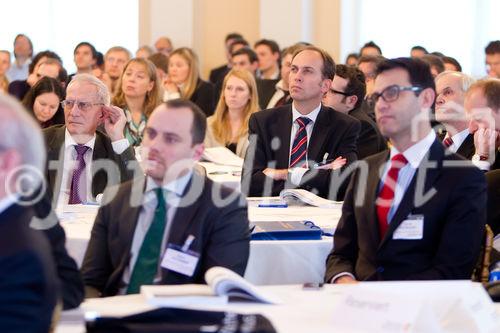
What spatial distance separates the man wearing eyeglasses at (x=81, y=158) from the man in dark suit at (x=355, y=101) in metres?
2.06

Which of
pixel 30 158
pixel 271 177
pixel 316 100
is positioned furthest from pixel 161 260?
pixel 316 100

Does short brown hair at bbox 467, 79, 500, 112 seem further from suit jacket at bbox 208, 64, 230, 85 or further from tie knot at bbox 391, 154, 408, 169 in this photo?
suit jacket at bbox 208, 64, 230, 85

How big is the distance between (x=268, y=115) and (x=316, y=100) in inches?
12.4

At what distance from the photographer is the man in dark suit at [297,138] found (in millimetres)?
5961

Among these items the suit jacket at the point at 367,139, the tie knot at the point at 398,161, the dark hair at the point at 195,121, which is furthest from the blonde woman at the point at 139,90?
the tie knot at the point at 398,161

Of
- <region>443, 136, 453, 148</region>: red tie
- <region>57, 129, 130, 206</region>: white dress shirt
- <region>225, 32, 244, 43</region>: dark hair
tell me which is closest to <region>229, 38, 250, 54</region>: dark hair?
<region>225, 32, 244, 43</region>: dark hair

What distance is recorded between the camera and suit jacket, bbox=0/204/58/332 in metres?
2.20

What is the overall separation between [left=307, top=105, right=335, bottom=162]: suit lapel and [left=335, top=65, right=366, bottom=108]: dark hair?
1065 mm

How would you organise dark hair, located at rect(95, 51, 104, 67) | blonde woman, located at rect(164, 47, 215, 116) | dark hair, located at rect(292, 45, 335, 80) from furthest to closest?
dark hair, located at rect(95, 51, 104, 67), blonde woman, located at rect(164, 47, 215, 116), dark hair, located at rect(292, 45, 335, 80)

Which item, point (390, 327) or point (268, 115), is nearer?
point (390, 327)

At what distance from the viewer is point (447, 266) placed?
376cm

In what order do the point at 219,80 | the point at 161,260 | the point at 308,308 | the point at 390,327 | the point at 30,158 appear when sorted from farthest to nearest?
the point at 219,80
the point at 161,260
the point at 308,308
the point at 390,327
the point at 30,158

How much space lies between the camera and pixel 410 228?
3.82 metres

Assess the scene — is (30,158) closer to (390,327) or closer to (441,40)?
(390,327)
